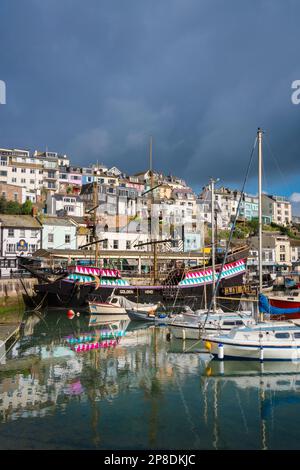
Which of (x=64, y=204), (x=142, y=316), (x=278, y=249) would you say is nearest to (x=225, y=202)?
(x=278, y=249)

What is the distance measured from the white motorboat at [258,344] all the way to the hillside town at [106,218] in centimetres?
3175

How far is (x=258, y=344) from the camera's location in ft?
67.5

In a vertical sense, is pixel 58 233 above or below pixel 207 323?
above

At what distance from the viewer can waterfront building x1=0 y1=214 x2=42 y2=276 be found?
196 ft

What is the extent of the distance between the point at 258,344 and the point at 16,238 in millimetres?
48217

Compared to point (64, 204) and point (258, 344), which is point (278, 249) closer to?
point (64, 204)

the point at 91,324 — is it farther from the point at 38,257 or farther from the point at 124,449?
the point at 124,449

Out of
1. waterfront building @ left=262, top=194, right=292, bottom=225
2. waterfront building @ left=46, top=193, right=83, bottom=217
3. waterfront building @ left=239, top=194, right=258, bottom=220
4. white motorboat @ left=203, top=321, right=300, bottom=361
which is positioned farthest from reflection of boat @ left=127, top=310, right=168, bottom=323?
waterfront building @ left=262, top=194, right=292, bottom=225

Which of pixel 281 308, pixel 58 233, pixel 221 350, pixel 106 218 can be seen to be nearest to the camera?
pixel 221 350

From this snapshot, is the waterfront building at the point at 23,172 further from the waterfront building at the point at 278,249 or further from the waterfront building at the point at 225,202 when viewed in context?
the waterfront building at the point at 278,249
